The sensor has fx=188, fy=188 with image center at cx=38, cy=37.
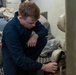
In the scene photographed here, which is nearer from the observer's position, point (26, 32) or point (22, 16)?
point (22, 16)

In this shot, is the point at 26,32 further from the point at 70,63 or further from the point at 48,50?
the point at 48,50

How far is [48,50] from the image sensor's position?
237cm

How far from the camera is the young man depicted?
141 cm

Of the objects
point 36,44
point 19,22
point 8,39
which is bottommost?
point 36,44

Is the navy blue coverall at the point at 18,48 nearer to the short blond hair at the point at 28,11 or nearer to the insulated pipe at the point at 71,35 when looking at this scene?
the short blond hair at the point at 28,11

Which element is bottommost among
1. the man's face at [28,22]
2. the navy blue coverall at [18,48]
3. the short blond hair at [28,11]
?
the navy blue coverall at [18,48]

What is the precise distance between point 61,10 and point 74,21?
5.80ft

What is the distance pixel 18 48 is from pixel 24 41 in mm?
165

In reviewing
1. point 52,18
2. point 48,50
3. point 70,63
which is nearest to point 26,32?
point 70,63

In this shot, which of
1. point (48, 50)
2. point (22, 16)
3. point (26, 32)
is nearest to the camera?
point (22, 16)

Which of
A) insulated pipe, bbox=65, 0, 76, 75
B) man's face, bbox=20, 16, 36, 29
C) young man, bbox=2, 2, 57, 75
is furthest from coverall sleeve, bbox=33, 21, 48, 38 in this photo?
insulated pipe, bbox=65, 0, 76, 75

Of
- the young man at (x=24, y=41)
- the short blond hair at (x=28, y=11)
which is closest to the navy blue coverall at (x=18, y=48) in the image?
the young man at (x=24, y=41)

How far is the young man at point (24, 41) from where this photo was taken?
4.62 ft

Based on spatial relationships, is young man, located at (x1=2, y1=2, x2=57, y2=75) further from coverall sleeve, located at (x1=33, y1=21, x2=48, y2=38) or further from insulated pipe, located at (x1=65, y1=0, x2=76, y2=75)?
insulated pipe, located at (x1=65, y1=0, x2=76, y2=75)
